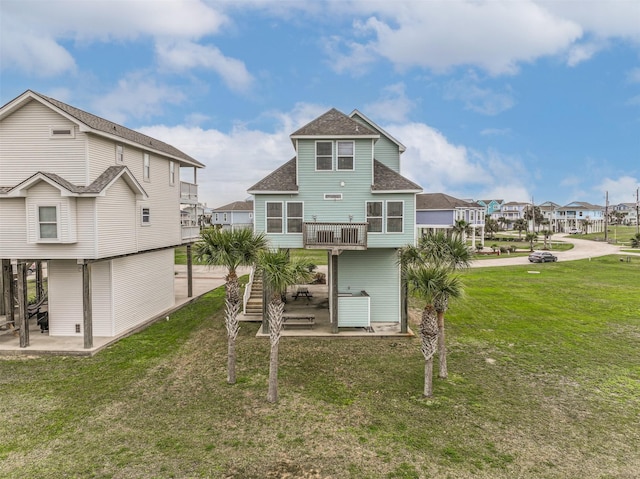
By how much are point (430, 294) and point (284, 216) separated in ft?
26.0

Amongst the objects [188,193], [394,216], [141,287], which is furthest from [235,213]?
[394,216]

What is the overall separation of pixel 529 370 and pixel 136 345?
14.9 m

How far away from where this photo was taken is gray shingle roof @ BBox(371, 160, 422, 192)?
1605cm

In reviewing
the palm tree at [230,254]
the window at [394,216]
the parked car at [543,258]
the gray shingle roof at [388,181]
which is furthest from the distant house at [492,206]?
the palm tree at [230,254]

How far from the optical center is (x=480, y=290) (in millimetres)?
26609

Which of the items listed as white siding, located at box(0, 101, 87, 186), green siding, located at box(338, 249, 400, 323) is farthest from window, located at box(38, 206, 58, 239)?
green siding, located at box(338, 249, 400, 323)

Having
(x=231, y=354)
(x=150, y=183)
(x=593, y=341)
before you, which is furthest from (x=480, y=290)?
(x=150, y=183)

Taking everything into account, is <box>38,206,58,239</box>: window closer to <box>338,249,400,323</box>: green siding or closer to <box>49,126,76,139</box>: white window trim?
<box>49,126,76,139</box>: white window trim

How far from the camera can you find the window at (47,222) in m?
14.1

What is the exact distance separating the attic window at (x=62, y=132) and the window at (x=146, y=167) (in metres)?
4.10

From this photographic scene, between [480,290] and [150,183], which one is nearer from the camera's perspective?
[150,183]

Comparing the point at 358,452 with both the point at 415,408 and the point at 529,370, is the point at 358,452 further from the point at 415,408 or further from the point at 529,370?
the point at 529,370

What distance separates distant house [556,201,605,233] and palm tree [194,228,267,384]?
112959 mm

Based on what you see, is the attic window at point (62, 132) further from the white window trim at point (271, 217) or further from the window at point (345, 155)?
the window at point (345, 155)
